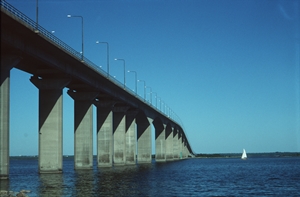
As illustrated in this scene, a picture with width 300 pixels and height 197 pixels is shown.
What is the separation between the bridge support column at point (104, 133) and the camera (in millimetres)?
83812

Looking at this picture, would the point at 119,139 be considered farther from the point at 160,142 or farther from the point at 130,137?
the point at 160,142

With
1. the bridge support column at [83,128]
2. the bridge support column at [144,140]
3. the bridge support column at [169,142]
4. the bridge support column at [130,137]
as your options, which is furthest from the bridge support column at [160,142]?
the bridge support column at [83,128]

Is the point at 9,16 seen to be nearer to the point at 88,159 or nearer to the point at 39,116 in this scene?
the point at 39,116

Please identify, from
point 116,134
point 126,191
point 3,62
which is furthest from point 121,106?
point 126,191

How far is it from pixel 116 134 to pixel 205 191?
183ft

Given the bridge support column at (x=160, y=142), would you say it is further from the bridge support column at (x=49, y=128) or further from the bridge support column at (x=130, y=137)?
the bridge support column at (x=49, y=128)

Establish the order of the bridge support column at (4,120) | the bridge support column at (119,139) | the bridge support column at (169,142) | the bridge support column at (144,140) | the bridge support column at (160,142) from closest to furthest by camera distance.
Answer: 1. the bridge support column at (4,120)
2. the bridge support column at (119,139)
3. the bridge support column at (144,140)
4. the bridge support column at (160,142)
5. the bridge support column at (169,142)

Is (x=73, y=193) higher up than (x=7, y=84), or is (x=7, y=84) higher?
(x=7, y=84)

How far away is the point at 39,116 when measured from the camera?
5744 centimetres

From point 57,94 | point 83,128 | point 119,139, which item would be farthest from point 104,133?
point 57,94

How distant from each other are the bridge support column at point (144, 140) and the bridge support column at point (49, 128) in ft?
197

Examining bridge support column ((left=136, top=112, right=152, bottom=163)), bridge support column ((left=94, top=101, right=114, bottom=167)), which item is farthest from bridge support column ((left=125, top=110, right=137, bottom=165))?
bridge support column ((left=94, top=101, right=114, bottom=167))

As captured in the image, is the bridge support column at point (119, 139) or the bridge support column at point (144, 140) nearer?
the bridge support column at point (119, 139)

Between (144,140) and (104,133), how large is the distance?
35.8 meters
